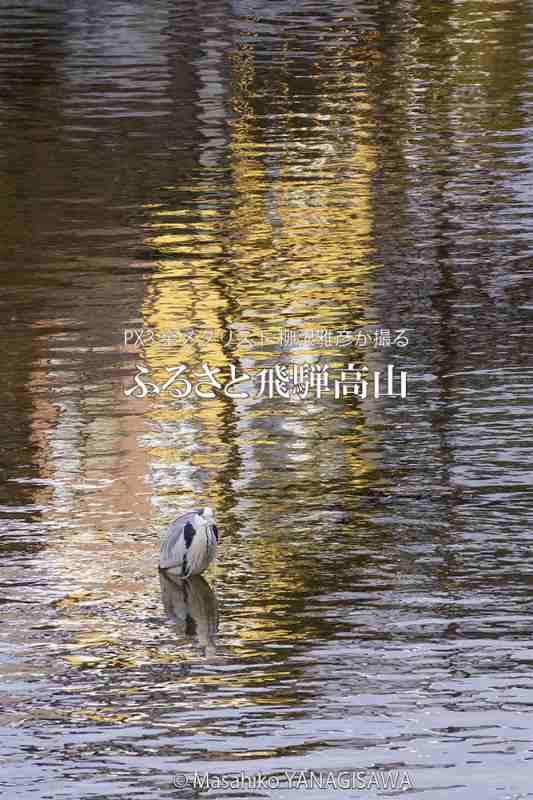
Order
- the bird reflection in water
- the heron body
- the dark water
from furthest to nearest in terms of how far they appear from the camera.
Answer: the heron body → the bird reflection in water → the dark water

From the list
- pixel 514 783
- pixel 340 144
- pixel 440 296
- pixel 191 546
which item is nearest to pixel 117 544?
pixel 191 546

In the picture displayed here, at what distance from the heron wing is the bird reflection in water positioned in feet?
0.17

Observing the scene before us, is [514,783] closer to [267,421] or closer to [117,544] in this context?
[117,544]

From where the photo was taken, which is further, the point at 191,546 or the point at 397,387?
the point at 397,387

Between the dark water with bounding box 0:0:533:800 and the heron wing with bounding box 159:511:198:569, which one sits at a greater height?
the heron wing with bounding box 159:511:198:569

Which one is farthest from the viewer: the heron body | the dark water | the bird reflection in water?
the heron body

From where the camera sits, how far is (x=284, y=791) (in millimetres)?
6957

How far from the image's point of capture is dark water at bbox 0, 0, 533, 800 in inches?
297

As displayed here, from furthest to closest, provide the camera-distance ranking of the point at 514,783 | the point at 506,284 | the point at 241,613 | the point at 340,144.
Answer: the point at 340,144 → the point at 506,284 → the point at 241,613 → the point at 514,783

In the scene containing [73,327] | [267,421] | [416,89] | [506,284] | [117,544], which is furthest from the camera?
[416,89]

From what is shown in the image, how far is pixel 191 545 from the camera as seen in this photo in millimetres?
9188

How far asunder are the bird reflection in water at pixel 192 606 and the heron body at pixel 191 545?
5 cm

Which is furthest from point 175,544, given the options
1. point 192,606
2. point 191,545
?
point 192,606

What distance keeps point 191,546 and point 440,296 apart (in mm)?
6286
